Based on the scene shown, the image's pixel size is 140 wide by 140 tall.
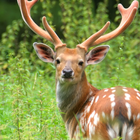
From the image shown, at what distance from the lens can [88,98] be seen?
471 cm

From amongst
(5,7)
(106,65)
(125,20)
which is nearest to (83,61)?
(125,20)

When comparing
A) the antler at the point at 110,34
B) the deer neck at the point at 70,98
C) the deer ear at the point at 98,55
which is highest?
the antler at the point at 110,34

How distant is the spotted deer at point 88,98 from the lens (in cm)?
362

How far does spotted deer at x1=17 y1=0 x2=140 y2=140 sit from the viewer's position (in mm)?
3621

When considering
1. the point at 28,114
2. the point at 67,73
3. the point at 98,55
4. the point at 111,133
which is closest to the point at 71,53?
the point at 67,73

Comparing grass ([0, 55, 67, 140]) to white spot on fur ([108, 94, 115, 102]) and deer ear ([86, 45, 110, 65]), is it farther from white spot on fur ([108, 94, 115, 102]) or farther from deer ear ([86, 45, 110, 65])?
deer ear ([86, 45, 110, 65])

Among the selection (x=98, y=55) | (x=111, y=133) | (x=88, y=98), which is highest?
(x=98, y=55)

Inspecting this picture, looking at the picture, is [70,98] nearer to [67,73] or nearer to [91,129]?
[67,73]

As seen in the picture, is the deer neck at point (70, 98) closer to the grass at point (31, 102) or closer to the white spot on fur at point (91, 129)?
the grass at point (31, 102)

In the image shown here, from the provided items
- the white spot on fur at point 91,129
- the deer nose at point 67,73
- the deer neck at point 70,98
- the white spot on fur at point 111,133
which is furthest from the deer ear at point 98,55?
the white spot on fur at point 111,133

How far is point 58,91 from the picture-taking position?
4.71 m

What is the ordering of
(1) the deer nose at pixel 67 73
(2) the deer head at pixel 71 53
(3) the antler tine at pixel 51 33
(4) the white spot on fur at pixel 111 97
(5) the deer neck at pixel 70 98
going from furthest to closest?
1. (3) the antler tine at pixel 51 33
2. (5) the deer neck at pixel 70 98
3. (2) the deer head at pixel 71 53
4. (1) the deer nose at pixel 67 73
5. (4) the white spot on fur at pixel 111 97

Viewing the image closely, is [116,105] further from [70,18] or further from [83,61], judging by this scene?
[70,18]

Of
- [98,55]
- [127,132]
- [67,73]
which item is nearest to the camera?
[127,132]
